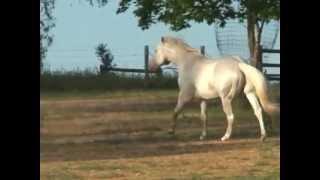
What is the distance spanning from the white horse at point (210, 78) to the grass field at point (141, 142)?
1.4 inches

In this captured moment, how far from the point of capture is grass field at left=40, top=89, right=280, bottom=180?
1730 millimetres

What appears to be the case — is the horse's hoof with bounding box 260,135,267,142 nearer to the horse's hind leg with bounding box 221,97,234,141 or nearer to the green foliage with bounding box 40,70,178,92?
the horse's hind leg with bounding box 221,97,234,141

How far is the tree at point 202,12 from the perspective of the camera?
174 centimetres

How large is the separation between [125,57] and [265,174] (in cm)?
58

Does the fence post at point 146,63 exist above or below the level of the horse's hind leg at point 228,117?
above

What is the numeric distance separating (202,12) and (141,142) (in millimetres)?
515

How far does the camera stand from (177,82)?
1984mm

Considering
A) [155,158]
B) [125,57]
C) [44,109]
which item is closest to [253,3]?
[125,57]

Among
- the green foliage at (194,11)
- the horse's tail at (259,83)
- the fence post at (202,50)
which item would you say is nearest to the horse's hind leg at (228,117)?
the horse's tail at (259,83)

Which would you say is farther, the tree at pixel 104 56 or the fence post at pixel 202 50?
the fence post at pixel 202 50

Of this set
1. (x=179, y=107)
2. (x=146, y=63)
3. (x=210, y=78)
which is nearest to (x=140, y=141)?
(x=179, y=107)

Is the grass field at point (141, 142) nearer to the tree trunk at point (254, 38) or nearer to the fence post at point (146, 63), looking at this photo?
the fence post at point (146, 63)

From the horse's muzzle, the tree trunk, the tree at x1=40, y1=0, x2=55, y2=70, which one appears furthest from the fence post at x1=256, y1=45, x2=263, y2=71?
the tree at x1=40, y1=0, x2=55, y2=70
